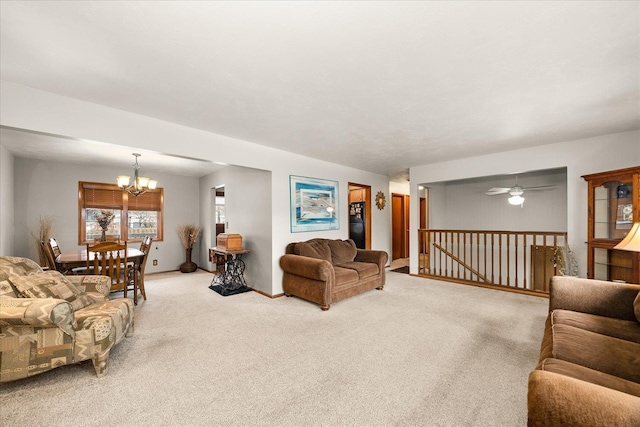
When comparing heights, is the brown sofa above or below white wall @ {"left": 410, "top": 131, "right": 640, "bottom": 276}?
below

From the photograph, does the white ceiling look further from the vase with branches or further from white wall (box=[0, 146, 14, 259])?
the vase with branches

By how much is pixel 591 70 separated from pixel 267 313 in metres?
3.92

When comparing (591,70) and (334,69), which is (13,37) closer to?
(334,69)

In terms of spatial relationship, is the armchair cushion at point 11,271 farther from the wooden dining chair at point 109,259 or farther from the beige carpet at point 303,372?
the wooden dining chair at point 109,259

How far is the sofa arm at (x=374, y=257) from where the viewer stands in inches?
184

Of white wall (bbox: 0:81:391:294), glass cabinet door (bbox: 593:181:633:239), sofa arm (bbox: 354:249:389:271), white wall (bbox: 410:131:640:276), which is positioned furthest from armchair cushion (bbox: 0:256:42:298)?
glass cabinet door (bbox: 593:181:633:239)

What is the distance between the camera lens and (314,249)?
14.2ft

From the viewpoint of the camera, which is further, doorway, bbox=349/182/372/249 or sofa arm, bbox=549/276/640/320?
doorway, bbox=349/182/372/249

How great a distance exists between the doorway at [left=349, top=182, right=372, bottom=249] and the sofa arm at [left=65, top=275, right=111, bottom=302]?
14.6 ft

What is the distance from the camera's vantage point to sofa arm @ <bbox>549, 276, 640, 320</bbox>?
80.0 inches

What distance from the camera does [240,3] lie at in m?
1.40

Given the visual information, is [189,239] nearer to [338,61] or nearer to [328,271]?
[328,271]

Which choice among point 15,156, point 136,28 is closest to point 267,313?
point 136,28

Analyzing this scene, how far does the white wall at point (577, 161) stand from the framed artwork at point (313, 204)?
274 centimetres
